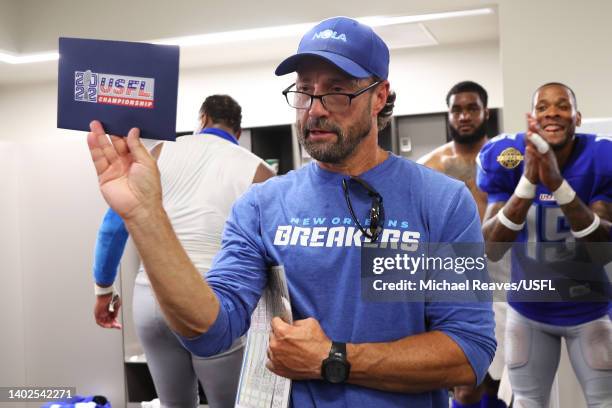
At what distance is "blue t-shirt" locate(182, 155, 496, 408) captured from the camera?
4.27 ft

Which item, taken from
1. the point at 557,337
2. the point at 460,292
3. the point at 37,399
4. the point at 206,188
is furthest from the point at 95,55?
the point at 37,399

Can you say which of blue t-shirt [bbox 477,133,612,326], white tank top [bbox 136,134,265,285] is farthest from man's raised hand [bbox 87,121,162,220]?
blue t-shirt [bbox 477,133,612,326]

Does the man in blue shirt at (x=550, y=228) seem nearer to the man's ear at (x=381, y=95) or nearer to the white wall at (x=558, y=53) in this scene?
the white wall at (x=558, y=53)

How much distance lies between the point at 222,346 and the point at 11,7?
15.2 ft

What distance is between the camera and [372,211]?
52.9 inches

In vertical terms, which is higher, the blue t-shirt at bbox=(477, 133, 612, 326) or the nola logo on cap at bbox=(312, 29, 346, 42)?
the nola logo on cap at bbox=(312, 29, 346, 42)

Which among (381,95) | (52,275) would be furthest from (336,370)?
(52,275)

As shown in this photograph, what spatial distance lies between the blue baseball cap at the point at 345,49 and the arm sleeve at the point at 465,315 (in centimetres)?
31

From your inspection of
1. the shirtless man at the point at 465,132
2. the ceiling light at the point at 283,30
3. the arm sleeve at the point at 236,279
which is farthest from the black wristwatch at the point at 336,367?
the ceiling light at the point at 283,30

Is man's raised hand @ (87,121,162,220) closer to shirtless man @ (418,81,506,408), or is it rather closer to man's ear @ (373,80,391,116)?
man's ear @ (373,80,391,116)

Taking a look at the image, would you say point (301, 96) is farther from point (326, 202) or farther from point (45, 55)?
point (45, 55)

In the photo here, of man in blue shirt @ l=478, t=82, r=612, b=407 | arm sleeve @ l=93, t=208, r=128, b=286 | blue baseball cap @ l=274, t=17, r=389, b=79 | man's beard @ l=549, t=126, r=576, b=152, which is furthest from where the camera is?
arm sleeve @ l=93, t=208, r=128, b=286

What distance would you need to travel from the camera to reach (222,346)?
4.18 ft

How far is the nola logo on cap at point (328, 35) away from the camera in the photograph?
4.55ft
